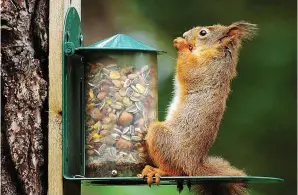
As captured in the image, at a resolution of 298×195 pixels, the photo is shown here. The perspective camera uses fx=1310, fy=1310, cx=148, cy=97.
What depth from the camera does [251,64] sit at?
23.6 feet

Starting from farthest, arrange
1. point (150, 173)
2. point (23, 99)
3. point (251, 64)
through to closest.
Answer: point (251, 64) → point (150, 173) → point (23, 99)

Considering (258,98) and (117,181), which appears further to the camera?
(258,98)

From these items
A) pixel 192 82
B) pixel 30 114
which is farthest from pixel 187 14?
pixel 30 114

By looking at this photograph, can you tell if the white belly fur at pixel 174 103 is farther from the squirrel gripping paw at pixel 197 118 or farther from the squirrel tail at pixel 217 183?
the squirrel tail at pixel 217 183

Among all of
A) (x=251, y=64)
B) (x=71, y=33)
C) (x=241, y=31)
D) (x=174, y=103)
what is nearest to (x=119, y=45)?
(x=71, y=33)

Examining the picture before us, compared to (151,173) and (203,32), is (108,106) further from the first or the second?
(203,32)

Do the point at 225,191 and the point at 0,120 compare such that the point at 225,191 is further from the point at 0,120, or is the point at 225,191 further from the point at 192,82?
the point at 0,120

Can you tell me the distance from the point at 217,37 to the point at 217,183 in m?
0.59

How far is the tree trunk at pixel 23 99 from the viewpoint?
4199 millimetres

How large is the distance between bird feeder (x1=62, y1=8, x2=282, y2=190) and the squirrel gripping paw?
56 mm

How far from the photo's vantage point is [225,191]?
4.61 meters

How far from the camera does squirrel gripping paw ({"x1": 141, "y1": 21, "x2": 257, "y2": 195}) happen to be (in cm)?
451

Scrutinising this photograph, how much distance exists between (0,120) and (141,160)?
0.56 metres

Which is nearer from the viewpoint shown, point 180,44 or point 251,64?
point 180,44
